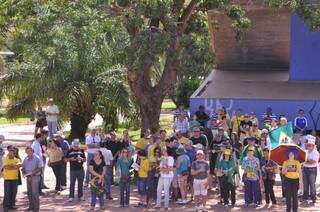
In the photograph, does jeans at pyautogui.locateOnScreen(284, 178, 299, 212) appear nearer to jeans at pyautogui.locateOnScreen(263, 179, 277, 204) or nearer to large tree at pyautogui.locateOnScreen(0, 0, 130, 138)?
jeans at pyautogui.locateOnScreen(263, 179, 277, 204)

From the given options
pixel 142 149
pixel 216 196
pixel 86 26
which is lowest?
pixel 216 196

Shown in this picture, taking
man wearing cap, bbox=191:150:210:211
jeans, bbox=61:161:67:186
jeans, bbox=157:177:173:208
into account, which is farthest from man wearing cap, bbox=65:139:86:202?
man wearing cap, bbox=191:150:210:211

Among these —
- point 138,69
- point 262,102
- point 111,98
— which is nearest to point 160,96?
point 138,69

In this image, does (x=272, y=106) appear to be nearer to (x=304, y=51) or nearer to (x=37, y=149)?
(x=304, y=51)

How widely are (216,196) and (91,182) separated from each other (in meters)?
3.45

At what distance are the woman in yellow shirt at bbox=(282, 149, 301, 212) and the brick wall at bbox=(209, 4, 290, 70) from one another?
15922mm

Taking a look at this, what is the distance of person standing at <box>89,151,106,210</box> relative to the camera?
53.3ft

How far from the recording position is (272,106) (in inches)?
1055

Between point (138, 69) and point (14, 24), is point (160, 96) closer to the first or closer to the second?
point (138, 69)

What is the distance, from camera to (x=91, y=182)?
1630cm

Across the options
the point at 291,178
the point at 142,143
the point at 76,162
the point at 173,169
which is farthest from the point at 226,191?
the point at 76,162

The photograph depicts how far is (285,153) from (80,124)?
17.2 metres

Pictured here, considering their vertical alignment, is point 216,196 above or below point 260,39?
below

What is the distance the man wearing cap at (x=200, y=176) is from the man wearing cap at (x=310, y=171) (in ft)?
8.06
